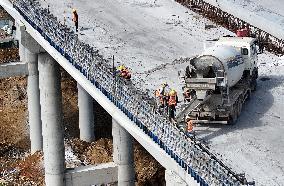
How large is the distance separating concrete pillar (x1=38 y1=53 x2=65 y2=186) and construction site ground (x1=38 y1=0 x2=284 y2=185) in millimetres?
2248

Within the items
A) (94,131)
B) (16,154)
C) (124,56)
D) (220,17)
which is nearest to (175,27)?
(220,17)

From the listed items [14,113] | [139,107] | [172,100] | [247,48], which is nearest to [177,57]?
[247,48]

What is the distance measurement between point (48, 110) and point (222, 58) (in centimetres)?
1204

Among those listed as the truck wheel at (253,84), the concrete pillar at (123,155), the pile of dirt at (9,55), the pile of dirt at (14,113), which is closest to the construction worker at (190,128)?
the truck wheel at (253,84)

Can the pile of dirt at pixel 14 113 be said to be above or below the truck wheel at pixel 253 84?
below

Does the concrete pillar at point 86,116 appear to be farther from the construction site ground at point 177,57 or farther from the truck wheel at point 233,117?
the truck wheel at point 233,117

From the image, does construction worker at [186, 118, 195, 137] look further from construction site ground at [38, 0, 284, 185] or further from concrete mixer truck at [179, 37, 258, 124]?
construction site ground at [38, 0, 284, 185]

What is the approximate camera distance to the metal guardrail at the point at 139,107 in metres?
17.5

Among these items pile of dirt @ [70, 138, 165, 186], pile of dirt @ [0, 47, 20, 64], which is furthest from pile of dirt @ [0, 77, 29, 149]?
pile of dirt @ [70, 138, 165, 186]

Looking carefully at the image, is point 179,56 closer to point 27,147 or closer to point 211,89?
point 211,89

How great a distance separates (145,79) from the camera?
2631 cm

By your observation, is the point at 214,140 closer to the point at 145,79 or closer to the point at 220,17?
the point at 145,79

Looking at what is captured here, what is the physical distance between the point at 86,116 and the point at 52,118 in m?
8.95

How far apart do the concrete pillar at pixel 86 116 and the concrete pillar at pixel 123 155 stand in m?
9.44
